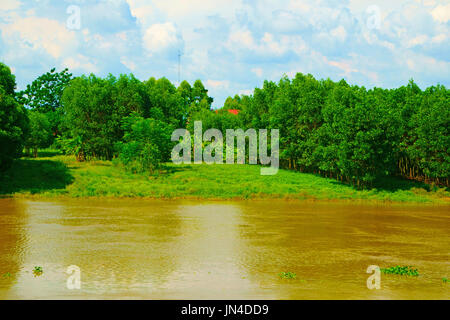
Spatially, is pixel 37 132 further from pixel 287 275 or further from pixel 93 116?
pixel 287 275

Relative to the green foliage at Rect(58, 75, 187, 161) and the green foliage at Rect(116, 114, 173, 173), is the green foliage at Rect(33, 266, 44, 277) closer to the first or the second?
the green foliage at Rect(116, 114, 173, 173)

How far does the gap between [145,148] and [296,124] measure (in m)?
18.7

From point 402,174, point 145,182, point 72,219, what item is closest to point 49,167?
point 145,182

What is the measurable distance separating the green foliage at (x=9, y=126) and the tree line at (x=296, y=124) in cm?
9

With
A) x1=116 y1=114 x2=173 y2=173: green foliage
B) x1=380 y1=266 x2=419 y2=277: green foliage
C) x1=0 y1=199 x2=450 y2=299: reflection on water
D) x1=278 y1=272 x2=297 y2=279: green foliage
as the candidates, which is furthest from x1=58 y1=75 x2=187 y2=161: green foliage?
x1=380 y1=266 x2=419 y2=277: green foliage

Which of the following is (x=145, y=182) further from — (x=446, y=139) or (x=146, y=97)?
(x=446, y=139)

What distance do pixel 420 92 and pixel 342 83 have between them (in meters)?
9.34

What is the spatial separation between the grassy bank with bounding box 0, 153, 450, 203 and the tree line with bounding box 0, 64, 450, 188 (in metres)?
1.85

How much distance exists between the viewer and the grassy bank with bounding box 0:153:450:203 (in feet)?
138

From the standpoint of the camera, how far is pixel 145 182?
148 feet

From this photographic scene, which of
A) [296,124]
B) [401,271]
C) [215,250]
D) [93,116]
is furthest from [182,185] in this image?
[401,271]

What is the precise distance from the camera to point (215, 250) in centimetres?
2152

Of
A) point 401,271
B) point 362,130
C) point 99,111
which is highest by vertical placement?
point 99,111

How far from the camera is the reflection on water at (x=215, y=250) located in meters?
15.2
